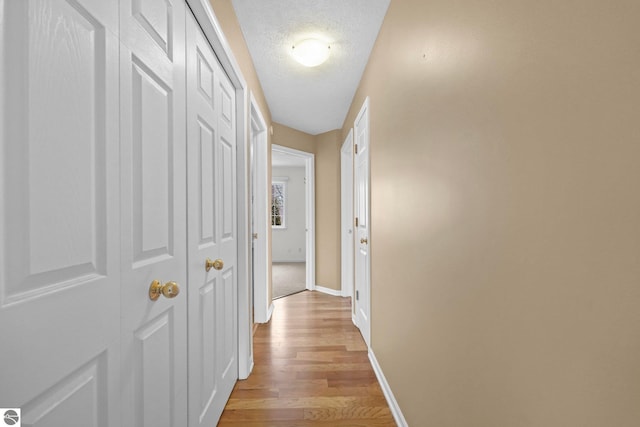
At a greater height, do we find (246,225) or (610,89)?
(610,89)

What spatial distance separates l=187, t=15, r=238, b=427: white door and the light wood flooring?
20 centimetres

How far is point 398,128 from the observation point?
1612 mm

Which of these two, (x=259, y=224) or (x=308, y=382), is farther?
(x=259, y=224)

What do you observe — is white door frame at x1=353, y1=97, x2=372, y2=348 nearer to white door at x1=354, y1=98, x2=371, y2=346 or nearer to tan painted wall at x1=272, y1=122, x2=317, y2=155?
white door at x1=354, y1=98, x2=371, y2=346

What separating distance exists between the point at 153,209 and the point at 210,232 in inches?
21.1

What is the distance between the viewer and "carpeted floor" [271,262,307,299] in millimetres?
4367

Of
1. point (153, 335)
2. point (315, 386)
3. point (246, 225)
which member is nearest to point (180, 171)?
point (153, 335)

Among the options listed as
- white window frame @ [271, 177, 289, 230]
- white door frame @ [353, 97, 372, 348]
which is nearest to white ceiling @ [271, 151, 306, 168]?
white window frame @ [271, 177, 289, 230]

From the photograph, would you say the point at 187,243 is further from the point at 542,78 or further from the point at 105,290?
the point at 542,78

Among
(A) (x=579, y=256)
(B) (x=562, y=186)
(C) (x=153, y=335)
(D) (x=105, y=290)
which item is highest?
(B) (x=562, y=186)

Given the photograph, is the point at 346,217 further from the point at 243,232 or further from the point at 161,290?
the point at 161,290

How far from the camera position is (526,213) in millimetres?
646

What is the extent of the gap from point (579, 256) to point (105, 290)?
40.0 inches

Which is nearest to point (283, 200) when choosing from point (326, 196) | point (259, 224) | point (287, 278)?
point (287, 278)
